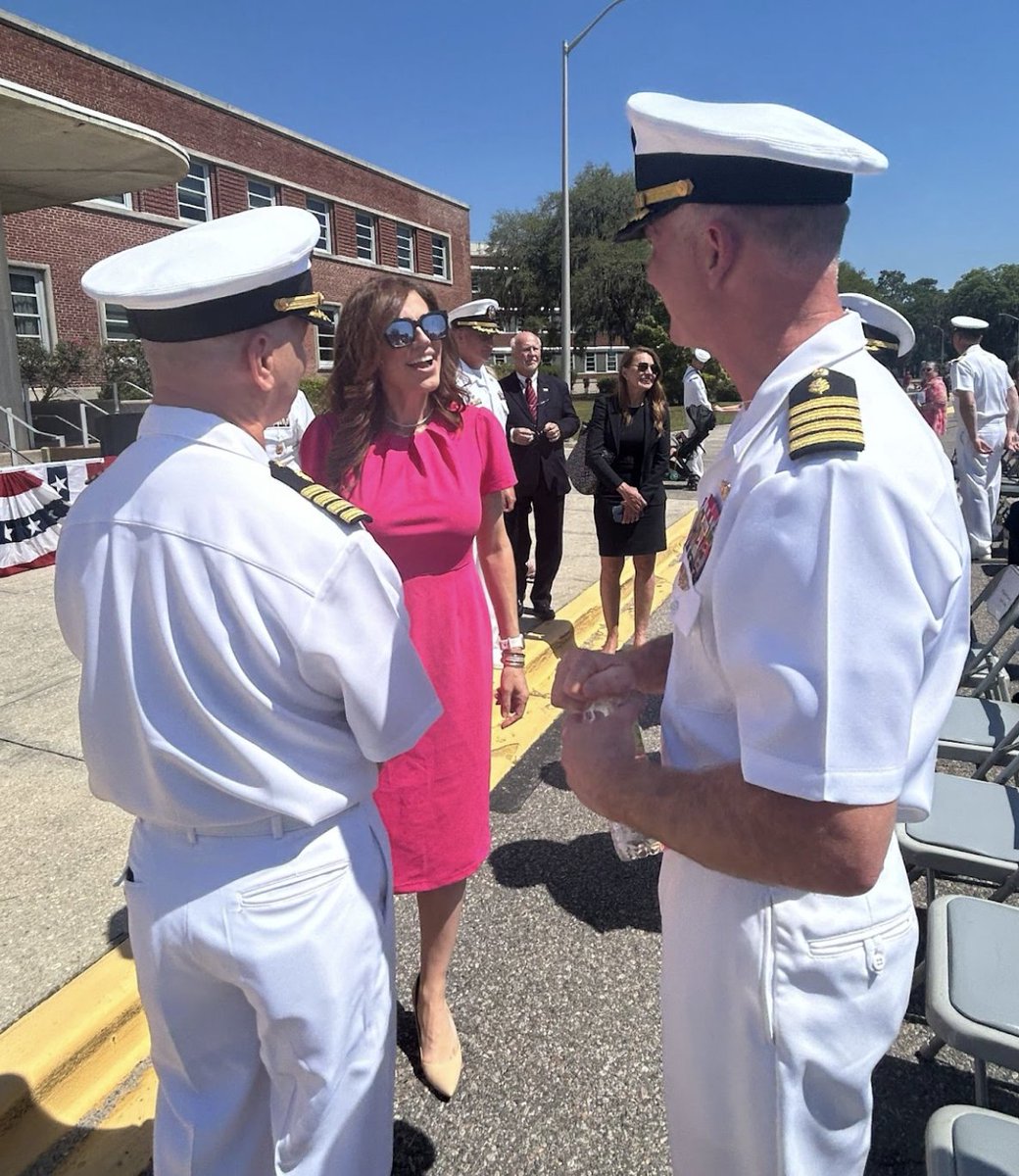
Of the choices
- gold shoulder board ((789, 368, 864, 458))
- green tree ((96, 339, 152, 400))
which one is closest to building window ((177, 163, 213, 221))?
green tree ((96, 339, 152, 400))

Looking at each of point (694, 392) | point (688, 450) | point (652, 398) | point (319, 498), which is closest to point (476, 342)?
point (652, 398)

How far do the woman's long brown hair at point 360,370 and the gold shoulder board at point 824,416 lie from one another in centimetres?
139

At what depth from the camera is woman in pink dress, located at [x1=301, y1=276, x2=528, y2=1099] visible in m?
2.23

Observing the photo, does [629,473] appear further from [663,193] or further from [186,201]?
[186,201]

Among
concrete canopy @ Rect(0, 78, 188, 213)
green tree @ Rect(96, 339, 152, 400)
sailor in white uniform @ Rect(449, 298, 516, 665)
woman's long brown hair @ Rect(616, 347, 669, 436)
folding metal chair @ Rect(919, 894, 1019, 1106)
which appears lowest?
folding metal chair @ Rect(919, 894, 1019, 1106)

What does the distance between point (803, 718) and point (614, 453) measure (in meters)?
4.81

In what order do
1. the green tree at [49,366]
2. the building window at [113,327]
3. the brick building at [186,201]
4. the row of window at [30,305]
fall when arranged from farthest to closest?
the building window at [113,327] < the brick building at [186,201] < the row of window at [30,305] < the green tree at [49,366]

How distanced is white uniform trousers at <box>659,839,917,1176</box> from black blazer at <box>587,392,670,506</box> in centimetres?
448

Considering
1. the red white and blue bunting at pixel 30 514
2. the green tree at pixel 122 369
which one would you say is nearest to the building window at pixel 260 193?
the green tree at pixel 122 369

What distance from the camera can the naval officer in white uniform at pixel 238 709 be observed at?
1.26m

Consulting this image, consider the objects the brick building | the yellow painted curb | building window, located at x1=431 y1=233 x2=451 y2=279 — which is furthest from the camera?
building window, located at x1=431 y1=233 x2=451 y2=279

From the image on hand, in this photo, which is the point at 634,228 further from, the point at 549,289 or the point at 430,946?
the point at 549,289

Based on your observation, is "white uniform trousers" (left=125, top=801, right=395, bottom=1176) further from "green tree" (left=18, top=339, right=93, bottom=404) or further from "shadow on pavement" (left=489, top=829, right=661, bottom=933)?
"green tree" (left=18, top=339, right=93, bottom=404)

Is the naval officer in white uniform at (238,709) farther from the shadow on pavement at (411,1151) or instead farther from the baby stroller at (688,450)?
the baby stroller at (688,450)
